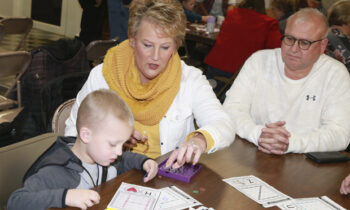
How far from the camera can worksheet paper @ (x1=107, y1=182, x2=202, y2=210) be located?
1.43 meters

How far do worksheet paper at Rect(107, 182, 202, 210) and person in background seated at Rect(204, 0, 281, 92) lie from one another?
11.8 feet

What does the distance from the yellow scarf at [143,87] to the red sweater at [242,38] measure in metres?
2.89

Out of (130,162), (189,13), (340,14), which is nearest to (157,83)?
(130,162)

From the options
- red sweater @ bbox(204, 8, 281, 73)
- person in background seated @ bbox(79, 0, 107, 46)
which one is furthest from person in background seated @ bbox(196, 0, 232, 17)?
red sweater @ bbox(204, 8, 281, 73)

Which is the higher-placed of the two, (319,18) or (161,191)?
(319,18)

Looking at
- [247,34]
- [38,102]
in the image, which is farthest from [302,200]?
[247,34]

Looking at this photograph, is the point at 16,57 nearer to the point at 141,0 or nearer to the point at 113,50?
the point at 113,50

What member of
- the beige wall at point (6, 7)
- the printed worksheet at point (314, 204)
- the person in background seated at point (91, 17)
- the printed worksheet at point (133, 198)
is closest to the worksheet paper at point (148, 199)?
the printed worksheet at point (133, 198)

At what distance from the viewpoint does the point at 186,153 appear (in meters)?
1.70

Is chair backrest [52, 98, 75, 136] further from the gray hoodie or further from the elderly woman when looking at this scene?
the gray hoodie

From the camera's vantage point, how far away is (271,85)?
2631mm

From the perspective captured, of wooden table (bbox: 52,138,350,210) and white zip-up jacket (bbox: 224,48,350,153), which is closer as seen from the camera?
wooden table (bbox: 52,138,350,210)

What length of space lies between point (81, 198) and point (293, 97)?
64.7 inches

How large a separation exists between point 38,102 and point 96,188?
4.71 feet
